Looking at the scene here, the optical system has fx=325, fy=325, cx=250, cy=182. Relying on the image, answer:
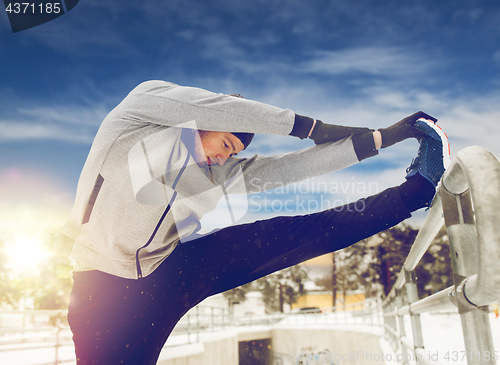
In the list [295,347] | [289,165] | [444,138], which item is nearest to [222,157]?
[289,165]

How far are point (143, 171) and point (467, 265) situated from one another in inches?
36.3

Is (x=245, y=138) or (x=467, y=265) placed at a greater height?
(x=245, y=138)

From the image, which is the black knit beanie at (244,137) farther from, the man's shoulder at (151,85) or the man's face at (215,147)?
the man's shoulder at (151,85)

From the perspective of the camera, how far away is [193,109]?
3.67ft

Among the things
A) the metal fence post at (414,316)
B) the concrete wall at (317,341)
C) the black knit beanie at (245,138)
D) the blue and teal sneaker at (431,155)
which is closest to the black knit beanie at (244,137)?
the black knit beanie at (245,138)

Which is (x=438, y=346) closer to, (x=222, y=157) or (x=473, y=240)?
(x=222, y=157)

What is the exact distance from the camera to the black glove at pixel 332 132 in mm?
1321

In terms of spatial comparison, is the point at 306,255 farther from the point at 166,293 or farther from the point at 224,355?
the point at 224,355

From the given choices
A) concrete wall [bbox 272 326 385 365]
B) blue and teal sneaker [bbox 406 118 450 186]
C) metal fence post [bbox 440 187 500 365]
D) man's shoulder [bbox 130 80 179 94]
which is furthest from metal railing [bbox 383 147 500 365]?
concrete wall [bbox 272 326 385 365]

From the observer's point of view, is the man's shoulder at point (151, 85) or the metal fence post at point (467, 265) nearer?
the metal fence post at point (467, 265)

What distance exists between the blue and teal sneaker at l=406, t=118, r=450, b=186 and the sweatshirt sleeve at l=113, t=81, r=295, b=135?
536 millimetres

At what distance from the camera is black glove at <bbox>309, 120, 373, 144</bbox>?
1321 millimetres

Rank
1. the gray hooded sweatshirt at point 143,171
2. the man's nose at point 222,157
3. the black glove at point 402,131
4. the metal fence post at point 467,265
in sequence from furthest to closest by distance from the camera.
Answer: the man's nose at point 222,157 < the black glove at point 402,131 < the gray hooded sweatshirt at point 143,171 < the metal fence post at point 467,265

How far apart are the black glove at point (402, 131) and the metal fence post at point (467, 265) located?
2.15 feet
